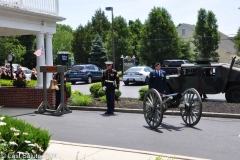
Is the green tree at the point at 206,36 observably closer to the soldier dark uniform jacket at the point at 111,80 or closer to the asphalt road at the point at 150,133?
the soldier dark uniform jacket at the point at 111,80

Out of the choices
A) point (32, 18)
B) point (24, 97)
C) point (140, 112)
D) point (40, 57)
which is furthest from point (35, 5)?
point (140, 112)

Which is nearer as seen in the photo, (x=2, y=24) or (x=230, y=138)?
(x=230, y=138)

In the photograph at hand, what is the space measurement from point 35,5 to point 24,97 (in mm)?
3572

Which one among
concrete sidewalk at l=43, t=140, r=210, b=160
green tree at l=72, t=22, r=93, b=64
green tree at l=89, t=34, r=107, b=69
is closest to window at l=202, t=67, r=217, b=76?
concrete sidewalk at l=43, t=140, r=210, b=160

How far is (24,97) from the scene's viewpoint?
13938 mm

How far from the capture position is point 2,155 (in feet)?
13.2

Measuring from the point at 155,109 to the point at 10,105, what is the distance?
7586 millimetres

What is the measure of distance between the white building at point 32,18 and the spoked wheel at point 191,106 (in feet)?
21.8

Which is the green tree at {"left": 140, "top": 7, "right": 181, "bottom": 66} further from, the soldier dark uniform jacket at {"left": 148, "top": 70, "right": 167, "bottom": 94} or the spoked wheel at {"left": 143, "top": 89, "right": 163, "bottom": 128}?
the spoked wheel at {"left": 143, "top": 89, "right": 163, "bottom": 128}

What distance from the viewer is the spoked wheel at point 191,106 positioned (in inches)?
345

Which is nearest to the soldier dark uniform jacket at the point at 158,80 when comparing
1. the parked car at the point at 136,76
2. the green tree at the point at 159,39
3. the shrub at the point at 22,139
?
the shrub at the point at 22,139

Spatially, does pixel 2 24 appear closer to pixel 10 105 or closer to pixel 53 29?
pixel 53 29

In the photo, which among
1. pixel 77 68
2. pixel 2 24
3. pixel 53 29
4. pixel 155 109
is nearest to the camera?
pixel 155 109

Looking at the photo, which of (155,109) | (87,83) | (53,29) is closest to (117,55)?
(87,83)
